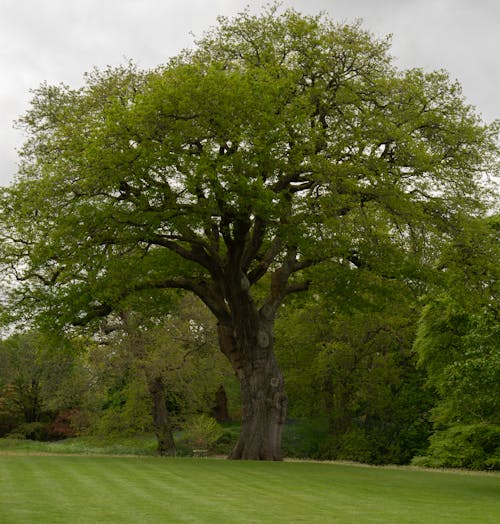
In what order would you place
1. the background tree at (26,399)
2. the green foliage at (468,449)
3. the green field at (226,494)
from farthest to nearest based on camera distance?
1. the background tree at (26,399)
2. the green foliage at (468,449)
3. the green field at (226,494)

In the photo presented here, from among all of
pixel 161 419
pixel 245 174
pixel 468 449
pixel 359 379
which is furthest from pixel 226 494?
pixel 359 379

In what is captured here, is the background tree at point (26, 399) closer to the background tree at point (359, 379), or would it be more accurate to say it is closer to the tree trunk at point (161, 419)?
the tree trunk at point (161, 419)

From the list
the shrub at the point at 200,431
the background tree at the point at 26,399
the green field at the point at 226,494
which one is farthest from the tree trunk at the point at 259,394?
the background tree at the point at 26,399

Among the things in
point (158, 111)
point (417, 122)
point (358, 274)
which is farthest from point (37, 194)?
point (417, 122)

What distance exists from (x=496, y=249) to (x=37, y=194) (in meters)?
14.1

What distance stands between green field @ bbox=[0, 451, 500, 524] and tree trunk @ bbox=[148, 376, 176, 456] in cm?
1066

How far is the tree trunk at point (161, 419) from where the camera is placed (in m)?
33.9

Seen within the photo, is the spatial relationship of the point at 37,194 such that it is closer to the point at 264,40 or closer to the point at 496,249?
the point at 264,40

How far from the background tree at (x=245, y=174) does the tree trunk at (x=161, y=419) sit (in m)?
8.63

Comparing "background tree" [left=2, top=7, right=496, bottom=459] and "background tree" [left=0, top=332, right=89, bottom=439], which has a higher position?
"background tree" [left=2, top=7, right=496, bottom=459]

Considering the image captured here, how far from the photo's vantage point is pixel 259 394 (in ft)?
84.4

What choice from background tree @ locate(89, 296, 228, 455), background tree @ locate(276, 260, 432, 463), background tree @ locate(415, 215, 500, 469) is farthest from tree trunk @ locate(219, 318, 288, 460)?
background tree @ locate(276, 260, 432, 463)

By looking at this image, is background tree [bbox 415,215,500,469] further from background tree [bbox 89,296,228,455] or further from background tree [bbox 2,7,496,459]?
background tree [bbox 89,296,228,455]

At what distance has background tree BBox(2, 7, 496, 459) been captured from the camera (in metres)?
21.3
